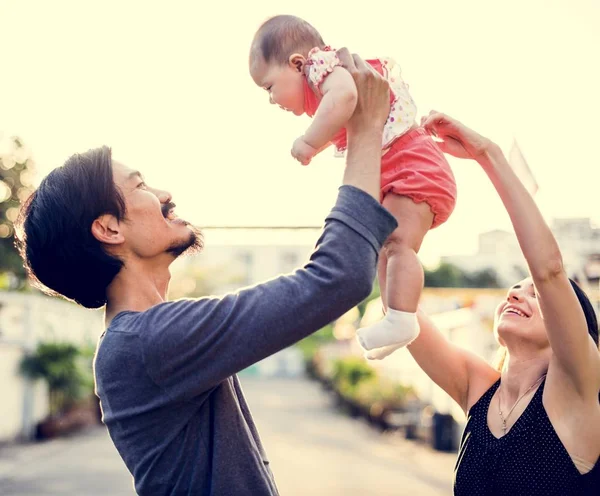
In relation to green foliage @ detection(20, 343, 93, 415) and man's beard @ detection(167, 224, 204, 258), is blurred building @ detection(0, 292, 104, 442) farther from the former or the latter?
man's beard @ detection(167, 224, 204, 258)

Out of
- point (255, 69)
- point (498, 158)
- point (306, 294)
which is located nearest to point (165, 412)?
point (306, 294)

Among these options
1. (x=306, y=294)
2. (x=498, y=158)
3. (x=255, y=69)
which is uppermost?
(x=255, y=69)

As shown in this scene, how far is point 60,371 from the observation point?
14.1 meters

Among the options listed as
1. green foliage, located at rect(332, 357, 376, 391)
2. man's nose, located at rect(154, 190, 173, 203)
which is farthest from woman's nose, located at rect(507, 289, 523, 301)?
green foliage, located at rect(332, 357, 376, 391)

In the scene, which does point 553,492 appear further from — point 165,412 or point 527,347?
point 165,412

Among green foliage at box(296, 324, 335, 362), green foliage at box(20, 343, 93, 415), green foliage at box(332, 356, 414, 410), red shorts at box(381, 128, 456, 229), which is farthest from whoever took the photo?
green foliage at box(296, 324, 335, 362)

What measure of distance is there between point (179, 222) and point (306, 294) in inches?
21.1

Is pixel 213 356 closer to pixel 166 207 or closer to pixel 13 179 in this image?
pixel 166 207

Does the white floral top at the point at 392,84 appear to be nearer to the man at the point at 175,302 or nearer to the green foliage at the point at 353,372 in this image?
the man at the point at 175,302

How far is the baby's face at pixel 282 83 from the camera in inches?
76.4

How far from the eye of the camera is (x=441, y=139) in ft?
6.49

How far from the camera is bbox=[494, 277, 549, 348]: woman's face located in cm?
219

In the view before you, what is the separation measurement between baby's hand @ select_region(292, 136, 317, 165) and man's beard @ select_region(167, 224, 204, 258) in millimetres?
381

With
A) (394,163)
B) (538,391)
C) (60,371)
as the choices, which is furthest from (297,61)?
(60,371)
